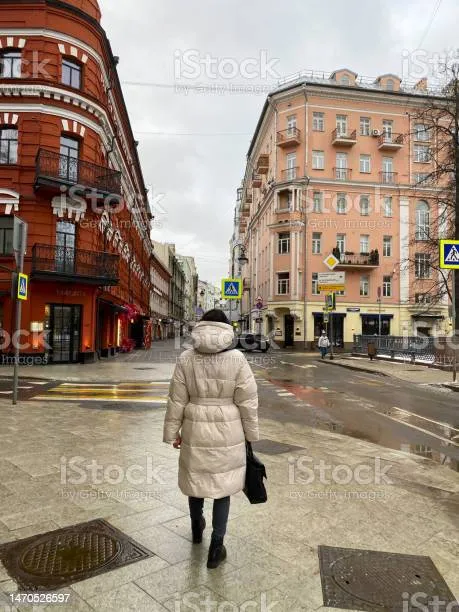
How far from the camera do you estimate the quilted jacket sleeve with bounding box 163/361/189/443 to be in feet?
11.7

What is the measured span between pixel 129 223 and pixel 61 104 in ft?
52.0

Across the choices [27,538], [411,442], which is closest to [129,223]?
[411,442]

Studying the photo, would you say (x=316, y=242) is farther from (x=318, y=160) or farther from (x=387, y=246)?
(x=318, y=160)

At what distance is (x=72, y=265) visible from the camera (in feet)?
70.0

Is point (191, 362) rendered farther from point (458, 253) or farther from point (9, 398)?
point (458, 253)

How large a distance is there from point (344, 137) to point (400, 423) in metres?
37.6

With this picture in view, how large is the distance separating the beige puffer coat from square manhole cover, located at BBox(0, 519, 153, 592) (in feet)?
2.40

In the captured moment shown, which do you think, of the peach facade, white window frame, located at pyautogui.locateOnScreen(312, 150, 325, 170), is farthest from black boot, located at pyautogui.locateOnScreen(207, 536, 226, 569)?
white window frame, located at pyautogui.locateOnScreen(312, 150, 325, 170)

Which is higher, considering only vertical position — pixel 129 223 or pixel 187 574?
pixel 129 223

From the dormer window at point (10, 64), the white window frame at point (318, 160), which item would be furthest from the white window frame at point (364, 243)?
the dormer window at point (10, 64)

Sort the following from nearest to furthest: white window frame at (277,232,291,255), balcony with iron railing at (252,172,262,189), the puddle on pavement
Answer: the puddle on pavement → white window frame at (277,232,291,255) → balcony with iron railing at (252,172,262,189)

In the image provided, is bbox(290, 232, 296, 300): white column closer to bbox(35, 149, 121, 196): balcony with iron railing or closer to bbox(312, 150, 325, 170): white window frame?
bbox(312, 150, 325, 170): white window frame

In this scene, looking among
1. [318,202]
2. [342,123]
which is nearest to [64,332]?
[318,202]

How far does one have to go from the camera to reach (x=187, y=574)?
3236 millimetres
